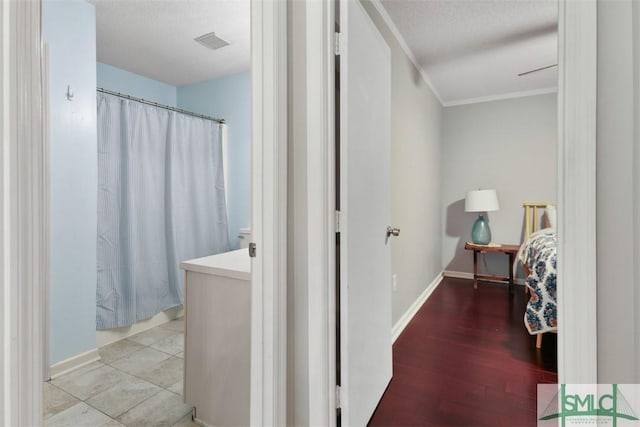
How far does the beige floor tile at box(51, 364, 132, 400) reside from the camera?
212 centimetres

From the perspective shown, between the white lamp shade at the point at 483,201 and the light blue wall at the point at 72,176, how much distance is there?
13.1ft

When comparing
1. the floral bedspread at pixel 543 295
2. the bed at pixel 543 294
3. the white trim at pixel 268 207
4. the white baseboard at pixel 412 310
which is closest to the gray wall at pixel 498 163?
the white baseboard at pixel 412 310

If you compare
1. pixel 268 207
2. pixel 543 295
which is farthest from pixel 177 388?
pixel 543 295

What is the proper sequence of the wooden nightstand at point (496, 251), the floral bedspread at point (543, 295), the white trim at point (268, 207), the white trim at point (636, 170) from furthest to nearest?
the wooden nightstand at point (496, 251)
the floral bedspread at point (543, 295)
the white trim at point (268, 207)
the white trim at point (636, 170)

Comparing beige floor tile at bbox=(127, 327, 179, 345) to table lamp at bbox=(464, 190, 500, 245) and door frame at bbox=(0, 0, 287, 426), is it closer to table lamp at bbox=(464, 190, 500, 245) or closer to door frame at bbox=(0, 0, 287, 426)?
door frame at bbox=(0, 0, 287, 426)

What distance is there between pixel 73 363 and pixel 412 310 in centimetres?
274

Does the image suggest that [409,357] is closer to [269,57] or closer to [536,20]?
[269,57]

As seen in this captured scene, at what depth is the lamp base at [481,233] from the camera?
4410 mm

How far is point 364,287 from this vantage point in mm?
1654

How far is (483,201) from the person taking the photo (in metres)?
4.29

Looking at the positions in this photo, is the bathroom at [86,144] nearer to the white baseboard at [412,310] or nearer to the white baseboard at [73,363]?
the white baseboard at [73,363]

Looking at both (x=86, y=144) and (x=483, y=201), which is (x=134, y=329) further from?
(x=483, y=201)

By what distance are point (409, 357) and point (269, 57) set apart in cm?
214

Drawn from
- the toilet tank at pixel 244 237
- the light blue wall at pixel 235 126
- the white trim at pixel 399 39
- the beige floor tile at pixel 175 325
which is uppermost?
the white trim at pixel 399 39
